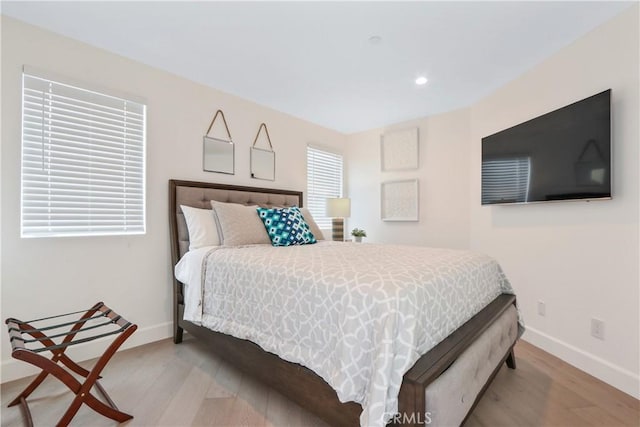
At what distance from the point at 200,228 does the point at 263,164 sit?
Answer: 1.29m

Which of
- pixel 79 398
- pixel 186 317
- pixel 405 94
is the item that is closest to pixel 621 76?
pixel 405 94

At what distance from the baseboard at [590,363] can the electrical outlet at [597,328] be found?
0.15 metres

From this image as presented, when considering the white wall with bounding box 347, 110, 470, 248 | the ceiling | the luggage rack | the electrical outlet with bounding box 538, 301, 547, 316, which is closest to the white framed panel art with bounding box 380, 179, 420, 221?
the white wall with bounding box 347, 110, 470, 248

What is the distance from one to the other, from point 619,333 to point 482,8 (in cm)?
229

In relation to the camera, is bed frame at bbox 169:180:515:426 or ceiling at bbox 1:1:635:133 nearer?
bed frame at bbox 169:180:515:426

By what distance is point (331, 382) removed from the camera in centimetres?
121

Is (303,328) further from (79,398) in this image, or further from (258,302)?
(79,398)

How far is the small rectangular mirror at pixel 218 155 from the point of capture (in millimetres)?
2928

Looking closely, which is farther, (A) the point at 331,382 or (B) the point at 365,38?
(B) the point at 365,38

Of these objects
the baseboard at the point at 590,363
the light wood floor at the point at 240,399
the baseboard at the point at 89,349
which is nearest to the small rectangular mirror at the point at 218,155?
the baseboard at the point at 89,349

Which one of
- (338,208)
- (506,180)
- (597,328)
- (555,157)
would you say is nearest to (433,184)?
(506,180)

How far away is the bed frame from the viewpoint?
107cm

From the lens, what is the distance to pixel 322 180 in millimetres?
4309

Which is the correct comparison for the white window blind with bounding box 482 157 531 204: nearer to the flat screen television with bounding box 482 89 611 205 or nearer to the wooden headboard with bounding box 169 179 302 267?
the flat screen television with bounding box 482 89 611 205
